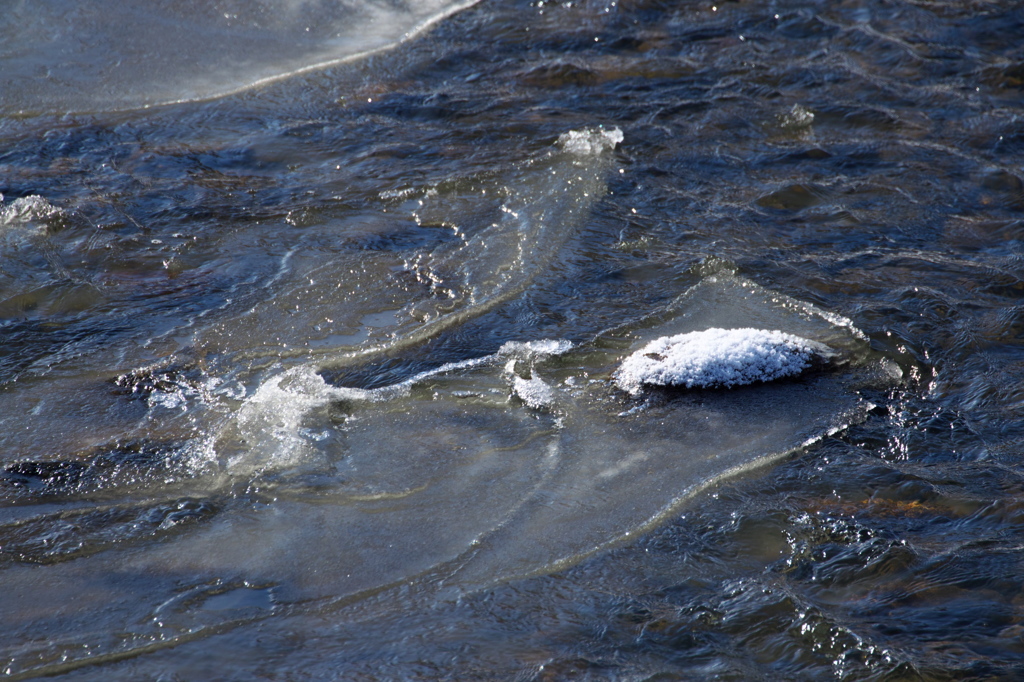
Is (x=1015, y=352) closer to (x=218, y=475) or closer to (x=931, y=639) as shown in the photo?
(x=931, y=639)

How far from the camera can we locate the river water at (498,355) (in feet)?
8.61

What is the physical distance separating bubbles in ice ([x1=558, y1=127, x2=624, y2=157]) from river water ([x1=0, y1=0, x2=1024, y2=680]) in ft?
0.14

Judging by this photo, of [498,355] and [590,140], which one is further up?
[590,140]

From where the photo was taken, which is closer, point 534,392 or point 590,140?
point 534,392

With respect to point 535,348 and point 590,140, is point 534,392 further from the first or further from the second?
point 590,140

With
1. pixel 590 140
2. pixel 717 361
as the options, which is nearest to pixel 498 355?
pixel 717 361

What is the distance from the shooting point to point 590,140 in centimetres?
552

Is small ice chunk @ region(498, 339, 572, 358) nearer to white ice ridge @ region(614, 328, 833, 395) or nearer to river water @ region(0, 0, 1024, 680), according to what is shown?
river water @ region(0, 0, 1024, 680)

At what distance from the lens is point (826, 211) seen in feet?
16.1

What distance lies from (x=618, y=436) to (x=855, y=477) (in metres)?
0.88

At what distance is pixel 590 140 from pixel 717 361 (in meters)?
2.40

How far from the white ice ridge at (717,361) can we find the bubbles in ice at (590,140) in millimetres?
2084

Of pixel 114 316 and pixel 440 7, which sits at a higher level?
pixel 440 7

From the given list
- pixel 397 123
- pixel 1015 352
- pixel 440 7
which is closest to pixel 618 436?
pixel 1015 352
